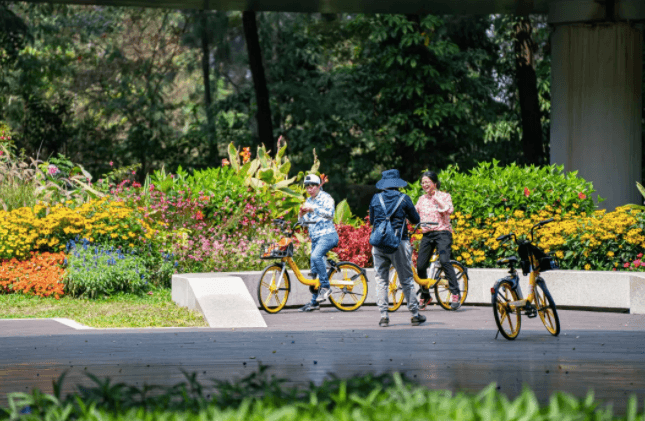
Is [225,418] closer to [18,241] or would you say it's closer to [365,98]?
[18,241]

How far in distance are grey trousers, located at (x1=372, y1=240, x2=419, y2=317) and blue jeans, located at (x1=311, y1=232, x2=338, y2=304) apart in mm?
1627

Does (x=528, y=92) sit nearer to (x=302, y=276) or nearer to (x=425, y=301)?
(x=425, y=301)

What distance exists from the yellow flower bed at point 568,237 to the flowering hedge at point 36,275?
20.4ft

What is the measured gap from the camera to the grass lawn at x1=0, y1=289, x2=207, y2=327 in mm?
11508

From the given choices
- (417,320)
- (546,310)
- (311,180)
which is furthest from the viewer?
(311,180)

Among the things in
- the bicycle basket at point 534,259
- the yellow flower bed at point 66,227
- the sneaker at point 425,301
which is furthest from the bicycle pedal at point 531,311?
the yellow flower bed at point 66,227

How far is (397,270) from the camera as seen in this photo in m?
11.2

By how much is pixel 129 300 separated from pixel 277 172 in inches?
158

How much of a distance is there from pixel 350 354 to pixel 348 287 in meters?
4.69

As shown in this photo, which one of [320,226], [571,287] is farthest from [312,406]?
[571,287]

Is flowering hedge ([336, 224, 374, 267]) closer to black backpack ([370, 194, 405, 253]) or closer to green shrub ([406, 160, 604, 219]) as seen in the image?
green shrub ([406, 160, 604, 219])

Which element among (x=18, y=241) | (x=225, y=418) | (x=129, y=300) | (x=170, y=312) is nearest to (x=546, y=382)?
(x=225, y=418)

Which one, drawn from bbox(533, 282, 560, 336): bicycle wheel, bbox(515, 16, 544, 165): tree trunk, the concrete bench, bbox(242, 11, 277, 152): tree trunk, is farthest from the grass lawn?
bbox(515, 16, 544, 165): tree trunk

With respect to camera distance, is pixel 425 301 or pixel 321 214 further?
pixel 425 301
